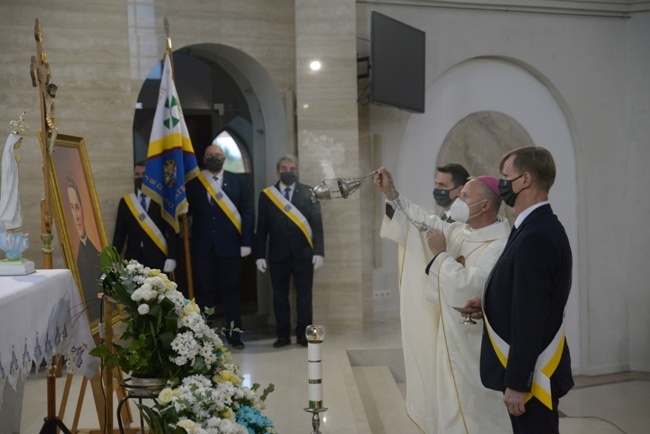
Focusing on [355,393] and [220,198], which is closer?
[355,393]

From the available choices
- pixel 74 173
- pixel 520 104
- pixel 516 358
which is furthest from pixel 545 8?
pixel 516 358

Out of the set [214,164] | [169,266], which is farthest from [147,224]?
[214,164]

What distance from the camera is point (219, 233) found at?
777 cm

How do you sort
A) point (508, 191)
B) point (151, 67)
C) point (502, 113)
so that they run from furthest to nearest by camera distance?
point (502, 113) < point (151, 67) < point (508, 191)

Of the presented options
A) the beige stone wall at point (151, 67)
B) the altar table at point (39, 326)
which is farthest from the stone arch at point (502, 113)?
the altar table at point (39, 326)

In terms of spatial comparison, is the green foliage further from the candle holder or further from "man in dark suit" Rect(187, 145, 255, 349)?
"man in dark suit" Rect(187, 145, 255, 349)

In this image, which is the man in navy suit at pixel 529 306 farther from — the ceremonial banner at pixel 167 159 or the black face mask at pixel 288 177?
the black face mask at pixel 288 177

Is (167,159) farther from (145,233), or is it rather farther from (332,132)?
(332,132)

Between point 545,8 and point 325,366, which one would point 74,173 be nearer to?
point 325,366

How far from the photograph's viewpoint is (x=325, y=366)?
6.97m

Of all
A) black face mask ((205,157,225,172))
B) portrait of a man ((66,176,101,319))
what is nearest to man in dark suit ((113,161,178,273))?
black face mask ((205,157,225,172))

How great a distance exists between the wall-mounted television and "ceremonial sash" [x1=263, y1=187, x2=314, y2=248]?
1503 mm

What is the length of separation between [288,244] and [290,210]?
0.33 meters

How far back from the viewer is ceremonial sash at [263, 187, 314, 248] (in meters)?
7.88
